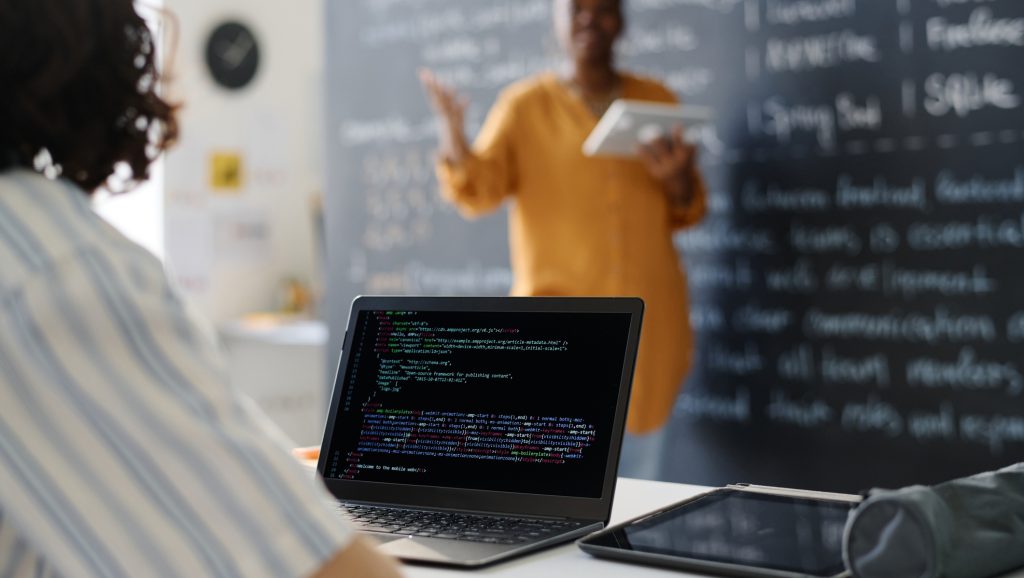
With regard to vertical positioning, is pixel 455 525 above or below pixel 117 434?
below

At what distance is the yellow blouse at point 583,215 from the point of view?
2.73 meters

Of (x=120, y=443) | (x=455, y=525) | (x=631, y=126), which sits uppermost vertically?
(x=631, y=126)

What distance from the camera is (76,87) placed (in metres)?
0.69

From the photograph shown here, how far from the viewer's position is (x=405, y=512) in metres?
1.19

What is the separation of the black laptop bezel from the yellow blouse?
4.72 ft

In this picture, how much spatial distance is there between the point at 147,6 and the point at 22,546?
38 cm

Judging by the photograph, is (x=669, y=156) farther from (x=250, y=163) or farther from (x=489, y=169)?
(x=250, y=163)

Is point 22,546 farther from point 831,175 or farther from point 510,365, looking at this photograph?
point 831,175

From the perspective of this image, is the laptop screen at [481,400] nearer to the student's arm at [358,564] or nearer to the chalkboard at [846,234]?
the student's arm at [358,564]

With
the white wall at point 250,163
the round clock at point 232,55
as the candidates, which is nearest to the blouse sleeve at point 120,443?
the white wall at point 250,163

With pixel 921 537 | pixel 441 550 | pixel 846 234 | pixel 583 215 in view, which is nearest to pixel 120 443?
pixel 441 550

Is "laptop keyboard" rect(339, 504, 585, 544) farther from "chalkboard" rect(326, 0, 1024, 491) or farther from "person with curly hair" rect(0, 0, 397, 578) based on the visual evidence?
"chalkboard" rect(326, 0, 1024, 491)

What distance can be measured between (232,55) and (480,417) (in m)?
3.75

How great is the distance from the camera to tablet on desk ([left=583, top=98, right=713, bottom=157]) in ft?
8.35
